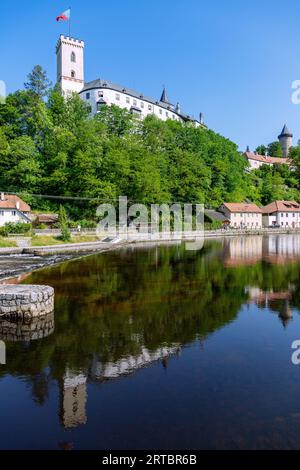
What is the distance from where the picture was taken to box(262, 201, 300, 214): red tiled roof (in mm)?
109619

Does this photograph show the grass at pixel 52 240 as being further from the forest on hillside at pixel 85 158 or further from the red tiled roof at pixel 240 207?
the red tiled roof at pixel 240 207

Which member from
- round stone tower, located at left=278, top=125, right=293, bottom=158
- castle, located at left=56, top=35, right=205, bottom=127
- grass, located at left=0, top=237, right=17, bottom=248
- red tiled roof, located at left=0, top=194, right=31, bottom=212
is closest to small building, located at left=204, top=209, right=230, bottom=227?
castle, located at left=56, top=35, right=205, bottom=127

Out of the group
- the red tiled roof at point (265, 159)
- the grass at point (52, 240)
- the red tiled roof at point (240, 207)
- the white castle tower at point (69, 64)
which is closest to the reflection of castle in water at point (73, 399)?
the grass at point (52, 240)

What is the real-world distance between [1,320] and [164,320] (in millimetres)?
6917

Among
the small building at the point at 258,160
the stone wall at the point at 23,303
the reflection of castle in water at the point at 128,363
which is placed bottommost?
the reflection of castle in water at the point at 128,363

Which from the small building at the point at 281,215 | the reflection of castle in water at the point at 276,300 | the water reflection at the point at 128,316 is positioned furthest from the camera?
the small building at the point at 281,215

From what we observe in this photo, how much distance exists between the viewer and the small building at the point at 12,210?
178 feet

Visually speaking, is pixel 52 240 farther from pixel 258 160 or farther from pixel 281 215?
pixel 258 160

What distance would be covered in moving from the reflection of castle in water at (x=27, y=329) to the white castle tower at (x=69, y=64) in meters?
93.4

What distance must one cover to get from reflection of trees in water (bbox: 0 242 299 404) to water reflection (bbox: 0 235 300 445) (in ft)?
0.11

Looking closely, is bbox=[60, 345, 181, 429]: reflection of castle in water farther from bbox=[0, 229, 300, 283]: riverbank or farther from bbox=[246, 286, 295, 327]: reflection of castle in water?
bbox=[0, 229, 300, 283]: riverbank
